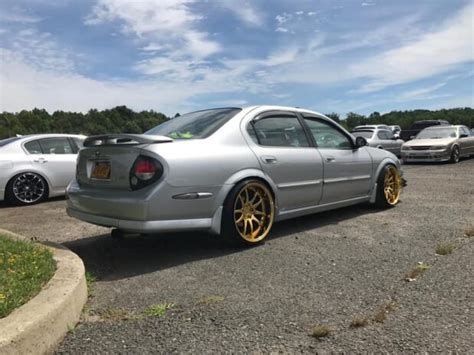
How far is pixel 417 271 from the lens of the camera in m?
3.68

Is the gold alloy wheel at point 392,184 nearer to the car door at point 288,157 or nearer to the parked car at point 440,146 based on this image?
the car door at point 288,157

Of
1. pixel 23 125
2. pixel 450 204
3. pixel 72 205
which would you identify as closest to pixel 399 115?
pixel 23 125

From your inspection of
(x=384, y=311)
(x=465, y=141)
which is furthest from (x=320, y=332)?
(x=465, y=141)

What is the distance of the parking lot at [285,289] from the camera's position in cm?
264

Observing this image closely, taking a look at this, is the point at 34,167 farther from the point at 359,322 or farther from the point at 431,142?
the point at 431,142

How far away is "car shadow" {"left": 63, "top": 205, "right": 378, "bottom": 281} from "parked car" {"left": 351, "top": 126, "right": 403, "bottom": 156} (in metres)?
11.1

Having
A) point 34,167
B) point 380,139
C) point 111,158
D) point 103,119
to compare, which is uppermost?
point 103,119

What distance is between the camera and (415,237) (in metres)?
4.80

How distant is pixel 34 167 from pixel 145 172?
5165 mm

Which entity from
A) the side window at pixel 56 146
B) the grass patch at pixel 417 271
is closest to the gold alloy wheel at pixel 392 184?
the grass patch at pixel 417 271

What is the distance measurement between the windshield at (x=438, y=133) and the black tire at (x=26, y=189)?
13.4 meters

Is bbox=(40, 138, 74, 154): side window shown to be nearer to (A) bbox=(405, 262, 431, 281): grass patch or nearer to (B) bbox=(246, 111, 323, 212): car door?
(B) bbox=(246, 111, 323, 212): car door

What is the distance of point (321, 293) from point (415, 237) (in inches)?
77.4

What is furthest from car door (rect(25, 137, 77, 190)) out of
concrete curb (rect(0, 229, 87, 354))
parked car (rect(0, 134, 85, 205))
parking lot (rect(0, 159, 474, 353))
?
concrete curb (rect(0, 229, 87, 354))
